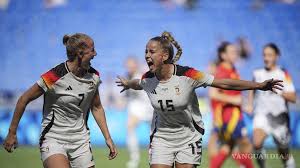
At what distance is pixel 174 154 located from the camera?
7.45 meters

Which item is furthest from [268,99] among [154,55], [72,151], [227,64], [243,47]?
[243,47]

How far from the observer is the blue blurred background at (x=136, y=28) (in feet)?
86.0

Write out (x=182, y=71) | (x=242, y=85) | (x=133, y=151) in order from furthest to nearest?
(x=133, y=151) → (x=182, y=71) → (x=242, y=85)

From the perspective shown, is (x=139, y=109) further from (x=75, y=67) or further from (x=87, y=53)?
(x=87, y=53)

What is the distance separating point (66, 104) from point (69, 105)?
0.04 m

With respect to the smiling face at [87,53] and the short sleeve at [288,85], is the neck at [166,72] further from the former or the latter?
the short sleeve at [288,85]

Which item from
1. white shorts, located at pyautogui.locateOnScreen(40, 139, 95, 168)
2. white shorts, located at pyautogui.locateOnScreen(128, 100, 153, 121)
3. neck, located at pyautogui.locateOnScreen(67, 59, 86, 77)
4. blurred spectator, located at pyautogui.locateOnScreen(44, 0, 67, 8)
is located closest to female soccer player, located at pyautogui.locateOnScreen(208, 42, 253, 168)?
white shorts, located at pyautogui.locateOnScreen(40, 139, 95, 168)

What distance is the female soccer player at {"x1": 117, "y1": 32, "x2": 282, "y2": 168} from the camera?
7281 mm

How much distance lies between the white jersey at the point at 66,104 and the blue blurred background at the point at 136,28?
1822 centimetres

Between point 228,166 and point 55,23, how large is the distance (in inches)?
610

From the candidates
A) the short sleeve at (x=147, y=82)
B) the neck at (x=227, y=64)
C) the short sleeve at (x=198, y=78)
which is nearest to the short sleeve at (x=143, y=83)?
the short sleeve at (x=147, y=82)

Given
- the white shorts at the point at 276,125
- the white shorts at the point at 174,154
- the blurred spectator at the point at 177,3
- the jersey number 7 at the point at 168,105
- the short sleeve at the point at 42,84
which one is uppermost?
the blurred spectator at the point at 177,3

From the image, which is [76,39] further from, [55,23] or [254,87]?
[55,23]

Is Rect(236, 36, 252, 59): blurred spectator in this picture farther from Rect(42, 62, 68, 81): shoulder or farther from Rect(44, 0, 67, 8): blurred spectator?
Rect(42, 62, 68, 81): shoulder
